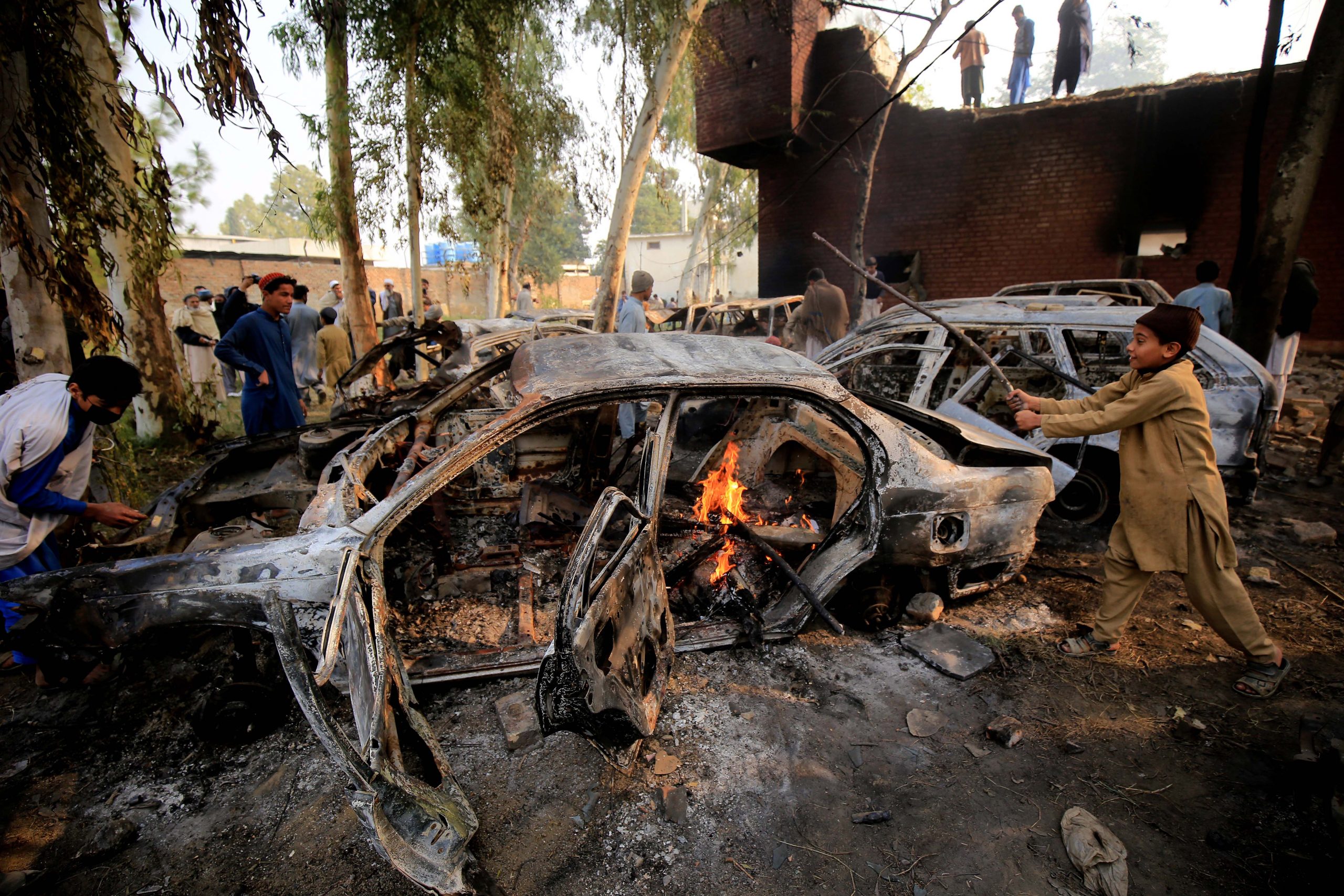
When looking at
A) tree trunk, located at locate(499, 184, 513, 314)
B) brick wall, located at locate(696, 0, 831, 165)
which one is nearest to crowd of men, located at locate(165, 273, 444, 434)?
tree trunk, located at locate(499, 184, 513, 314)

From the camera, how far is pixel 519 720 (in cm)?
263

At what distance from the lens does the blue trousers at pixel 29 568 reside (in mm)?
2748

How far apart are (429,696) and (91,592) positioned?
4.18 feet

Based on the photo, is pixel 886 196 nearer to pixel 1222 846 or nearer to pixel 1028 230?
pixel 1028 230

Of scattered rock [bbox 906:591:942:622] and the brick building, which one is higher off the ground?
the brick building

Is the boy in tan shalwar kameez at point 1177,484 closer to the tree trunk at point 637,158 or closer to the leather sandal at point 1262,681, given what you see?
the leather sandal at point 1262,681

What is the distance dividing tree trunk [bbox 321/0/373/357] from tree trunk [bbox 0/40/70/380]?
18.3 ft

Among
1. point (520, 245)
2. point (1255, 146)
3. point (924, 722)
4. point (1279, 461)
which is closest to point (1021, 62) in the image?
point (1255, 146)

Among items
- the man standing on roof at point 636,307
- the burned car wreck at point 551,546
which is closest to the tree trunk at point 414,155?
the man standing on roof at point 636,307

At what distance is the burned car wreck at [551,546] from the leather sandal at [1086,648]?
449 mm

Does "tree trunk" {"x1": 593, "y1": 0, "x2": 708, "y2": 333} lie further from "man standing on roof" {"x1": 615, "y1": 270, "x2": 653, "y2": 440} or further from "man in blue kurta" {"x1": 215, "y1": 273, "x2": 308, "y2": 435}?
"man in blue kurta" {"x1": 215, "y1": 273, "x2": 308, "y2": 435}

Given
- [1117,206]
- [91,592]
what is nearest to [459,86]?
[91,592]

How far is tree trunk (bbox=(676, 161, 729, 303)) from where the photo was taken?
24.0 metres

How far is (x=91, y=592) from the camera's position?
2.05m
